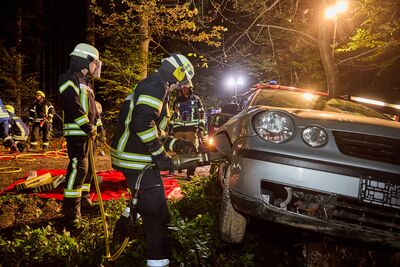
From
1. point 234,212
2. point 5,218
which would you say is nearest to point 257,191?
point 234,212

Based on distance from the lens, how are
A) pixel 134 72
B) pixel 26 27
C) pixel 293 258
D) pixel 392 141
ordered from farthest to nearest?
1. pixel 26 27
2. pixel 134 72
3. pixel 293 258
4. pixel 392 141

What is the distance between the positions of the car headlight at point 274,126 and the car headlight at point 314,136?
0.36 feet

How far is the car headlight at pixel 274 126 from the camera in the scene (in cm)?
234

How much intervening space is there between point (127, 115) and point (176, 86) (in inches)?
20.1

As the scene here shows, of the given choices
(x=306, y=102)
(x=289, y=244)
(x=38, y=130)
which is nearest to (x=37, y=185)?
(x=289, y=244)

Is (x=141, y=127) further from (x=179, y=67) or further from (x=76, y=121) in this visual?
(x=76, y=121)

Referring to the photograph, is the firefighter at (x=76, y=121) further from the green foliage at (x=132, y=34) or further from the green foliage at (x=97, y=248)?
the green foliage at (x=132, y=34)

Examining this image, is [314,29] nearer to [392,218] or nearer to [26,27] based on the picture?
[392,218]

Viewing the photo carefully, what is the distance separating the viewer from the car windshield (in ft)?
11.4

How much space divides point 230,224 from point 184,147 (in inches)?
32.6

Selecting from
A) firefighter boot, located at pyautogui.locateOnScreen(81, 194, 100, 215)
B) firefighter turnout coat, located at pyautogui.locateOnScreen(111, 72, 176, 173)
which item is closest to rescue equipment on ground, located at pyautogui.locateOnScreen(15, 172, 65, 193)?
firefighter boot, located at pyautogui.locateOnScreen(81, 194, 100, 215)

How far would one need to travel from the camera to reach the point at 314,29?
42.4 feet

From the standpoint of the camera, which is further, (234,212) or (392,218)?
(234,212)

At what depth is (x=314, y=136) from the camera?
2.31 meters
